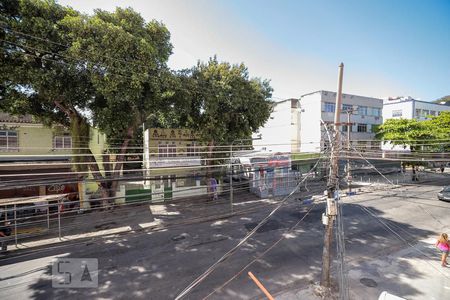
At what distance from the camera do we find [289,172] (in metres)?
23.3

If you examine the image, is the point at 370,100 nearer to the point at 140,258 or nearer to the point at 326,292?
the point at 326,292

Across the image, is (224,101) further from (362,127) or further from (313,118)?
(362,127)

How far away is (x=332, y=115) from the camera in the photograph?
32.2 m

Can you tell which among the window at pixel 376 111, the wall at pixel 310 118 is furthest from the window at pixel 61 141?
the window at pixel 376 111

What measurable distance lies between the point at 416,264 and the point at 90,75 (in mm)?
16702

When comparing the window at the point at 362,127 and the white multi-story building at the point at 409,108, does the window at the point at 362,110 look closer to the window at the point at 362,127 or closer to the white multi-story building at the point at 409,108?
the window at the point at 362,127

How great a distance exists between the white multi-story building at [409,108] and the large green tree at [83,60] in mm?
44634

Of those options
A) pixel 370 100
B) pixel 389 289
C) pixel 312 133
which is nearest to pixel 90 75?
pixel 389 289

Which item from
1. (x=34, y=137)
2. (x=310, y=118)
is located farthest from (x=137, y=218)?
(x=310, y=118)

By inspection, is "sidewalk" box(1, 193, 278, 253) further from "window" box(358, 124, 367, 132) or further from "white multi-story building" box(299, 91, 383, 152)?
"window" box(358, 124, 367, 132)

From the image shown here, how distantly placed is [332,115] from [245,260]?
28191 millimetres

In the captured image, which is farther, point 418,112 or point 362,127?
point 418,112

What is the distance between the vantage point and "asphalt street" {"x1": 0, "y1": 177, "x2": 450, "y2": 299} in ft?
25.6

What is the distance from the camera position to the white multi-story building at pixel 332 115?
3177 cm
